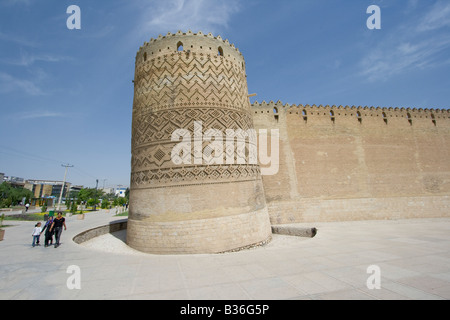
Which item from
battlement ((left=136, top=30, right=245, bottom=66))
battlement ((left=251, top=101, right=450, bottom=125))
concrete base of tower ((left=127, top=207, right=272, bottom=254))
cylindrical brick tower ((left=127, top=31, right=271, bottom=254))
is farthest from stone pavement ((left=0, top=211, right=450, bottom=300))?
battlement ((left=251, top=101, right=450, bottom=125))

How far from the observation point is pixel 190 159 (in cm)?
694

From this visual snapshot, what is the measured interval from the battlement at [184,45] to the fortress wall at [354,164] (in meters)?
4.67

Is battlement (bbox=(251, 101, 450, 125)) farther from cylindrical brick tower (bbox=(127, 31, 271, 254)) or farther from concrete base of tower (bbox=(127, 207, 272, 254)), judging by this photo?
concrete base of tower (bbox=(127, 207, 272, 254))

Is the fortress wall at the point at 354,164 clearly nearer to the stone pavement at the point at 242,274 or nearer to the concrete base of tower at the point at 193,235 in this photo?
the concrete base of tower at the point at 193,235

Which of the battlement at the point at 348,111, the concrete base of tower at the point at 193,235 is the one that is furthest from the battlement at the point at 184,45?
the concrete base of tower at the point at 193,235

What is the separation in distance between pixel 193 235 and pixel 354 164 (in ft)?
32.3

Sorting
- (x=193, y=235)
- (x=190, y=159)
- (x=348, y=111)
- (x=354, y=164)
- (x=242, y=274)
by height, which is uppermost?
(x=348, y=111)

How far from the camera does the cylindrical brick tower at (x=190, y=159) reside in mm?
6668

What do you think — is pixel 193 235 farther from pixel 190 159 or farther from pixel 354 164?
pixel 354 164

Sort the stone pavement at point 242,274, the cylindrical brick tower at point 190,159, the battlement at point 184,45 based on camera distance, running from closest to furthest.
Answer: the stone pavement at point 242,274
the cylindrical brick tower at point 190,159
the battlement at point 184,45

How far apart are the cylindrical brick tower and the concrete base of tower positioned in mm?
28

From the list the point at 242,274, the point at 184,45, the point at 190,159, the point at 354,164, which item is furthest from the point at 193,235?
the point at 354,164

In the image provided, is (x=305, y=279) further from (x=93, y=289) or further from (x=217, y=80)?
(x=217, y=80)

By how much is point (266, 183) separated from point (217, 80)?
5.74 m
